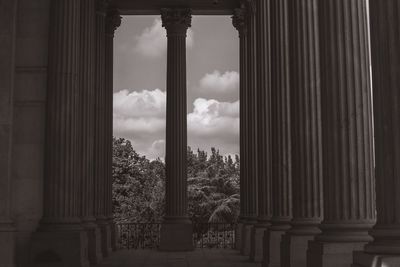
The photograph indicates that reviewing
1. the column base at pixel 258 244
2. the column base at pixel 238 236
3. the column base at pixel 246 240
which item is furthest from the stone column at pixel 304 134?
the column base at pixel 238 236

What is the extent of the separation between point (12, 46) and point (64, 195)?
2151 centimetres

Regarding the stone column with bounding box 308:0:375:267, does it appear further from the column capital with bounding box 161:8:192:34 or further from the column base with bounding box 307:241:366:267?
the column capital with bounding box 161:8:192:34

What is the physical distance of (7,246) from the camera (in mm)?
75188

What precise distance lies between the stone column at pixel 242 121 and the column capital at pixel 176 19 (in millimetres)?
12156

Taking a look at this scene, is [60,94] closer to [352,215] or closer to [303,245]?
[303,245]

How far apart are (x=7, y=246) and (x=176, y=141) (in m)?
72.6

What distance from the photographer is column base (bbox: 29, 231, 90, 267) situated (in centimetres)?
8038

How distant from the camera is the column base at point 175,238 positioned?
449 feet

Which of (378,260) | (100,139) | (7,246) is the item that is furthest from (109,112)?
(378,260)

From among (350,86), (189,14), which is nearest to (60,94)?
(350,86)

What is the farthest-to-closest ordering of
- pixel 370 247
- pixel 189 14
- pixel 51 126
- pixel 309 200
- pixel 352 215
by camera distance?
1. pixel 189 14
2. pixel 51 126
3. pixel 309 200
4. pixel 352 215
5. pixel 370 247

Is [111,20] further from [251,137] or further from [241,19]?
[251,137]

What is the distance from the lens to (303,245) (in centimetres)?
6900

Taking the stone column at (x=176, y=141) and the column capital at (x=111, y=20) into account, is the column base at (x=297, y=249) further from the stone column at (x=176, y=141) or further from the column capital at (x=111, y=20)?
the column capital at (x=111, y=20)
